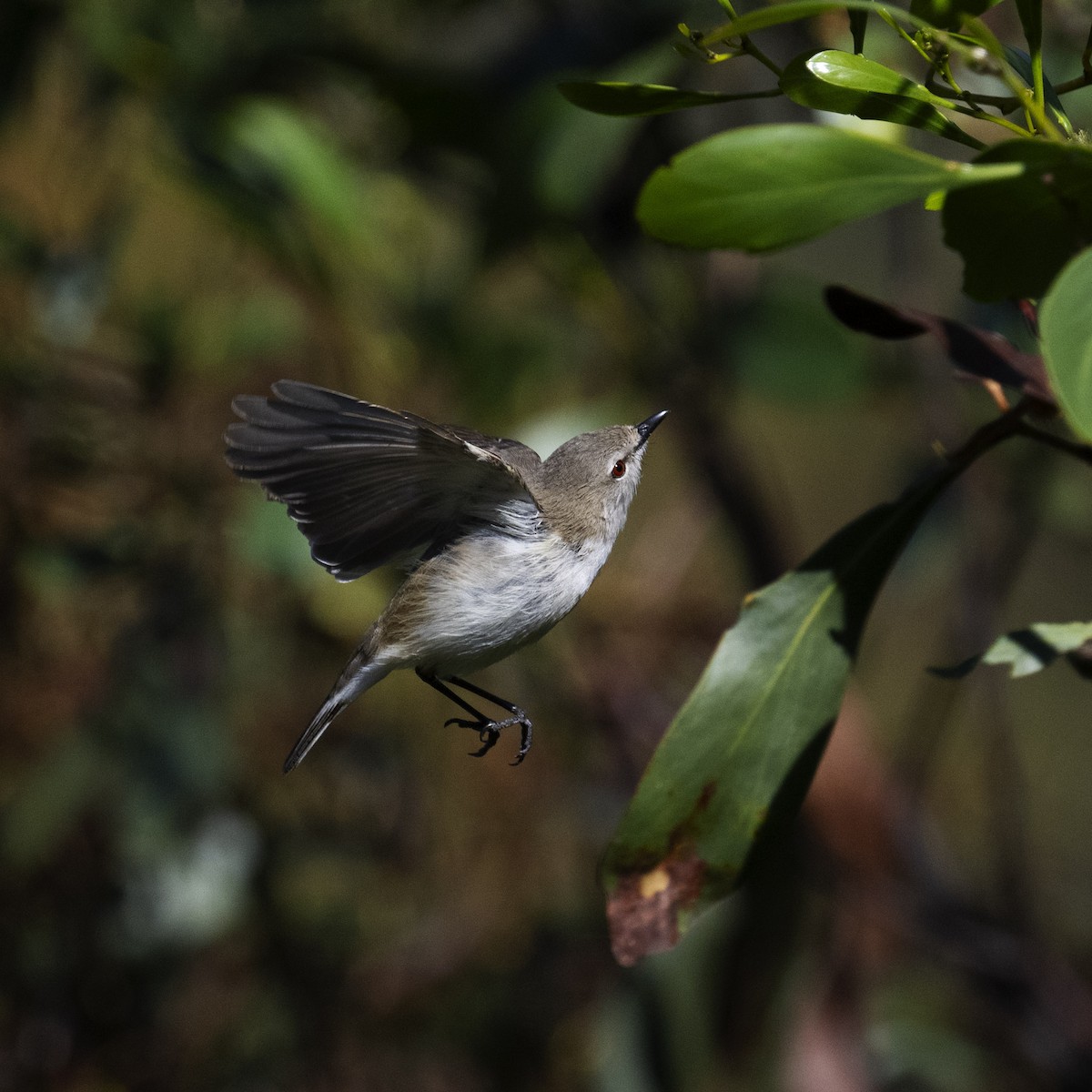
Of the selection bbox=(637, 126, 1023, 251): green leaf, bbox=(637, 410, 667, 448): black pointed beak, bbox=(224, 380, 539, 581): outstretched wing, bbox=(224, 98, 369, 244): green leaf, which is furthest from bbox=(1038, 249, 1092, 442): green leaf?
bbox=(224, 98, 369, 244): green leaf

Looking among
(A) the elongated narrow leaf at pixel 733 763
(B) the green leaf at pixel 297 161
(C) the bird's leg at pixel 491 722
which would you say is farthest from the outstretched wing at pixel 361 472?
(B) the green leaf at pixel 297 161

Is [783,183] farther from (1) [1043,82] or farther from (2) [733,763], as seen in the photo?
(2) [733,763]

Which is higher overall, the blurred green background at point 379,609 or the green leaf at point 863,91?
the green leaf at point 863,91

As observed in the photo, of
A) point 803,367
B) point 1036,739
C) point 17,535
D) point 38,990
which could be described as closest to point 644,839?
point 803,367

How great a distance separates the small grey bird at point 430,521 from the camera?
115 cm

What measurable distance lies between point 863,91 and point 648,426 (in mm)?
865

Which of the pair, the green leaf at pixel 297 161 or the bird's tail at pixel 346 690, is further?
the green leaf at pixel 297 161

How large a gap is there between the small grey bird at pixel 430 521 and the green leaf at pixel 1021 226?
0.47 m

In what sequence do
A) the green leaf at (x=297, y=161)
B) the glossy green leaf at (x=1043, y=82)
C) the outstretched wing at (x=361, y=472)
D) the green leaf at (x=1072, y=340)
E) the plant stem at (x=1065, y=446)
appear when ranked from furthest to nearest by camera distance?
the green leaf at (x=297, y=161), the outstretched wing at (x=361, y=472), the plant stem at (x=1065, y=446), the glossy green leaf at (x=1043, y=82), the green leaf at (x=1072, y=340)

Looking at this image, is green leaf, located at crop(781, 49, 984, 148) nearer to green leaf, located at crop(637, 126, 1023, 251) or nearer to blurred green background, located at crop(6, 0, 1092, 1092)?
green leaf, located at crop(637, 126, 1023, 251)

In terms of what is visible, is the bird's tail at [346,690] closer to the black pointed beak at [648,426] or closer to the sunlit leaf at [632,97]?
the black pointed beak at [648,426]

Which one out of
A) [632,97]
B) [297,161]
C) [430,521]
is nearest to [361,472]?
[430,521]

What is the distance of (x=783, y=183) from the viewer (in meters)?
0.69

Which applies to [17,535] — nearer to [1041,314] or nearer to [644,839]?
[644,839]
